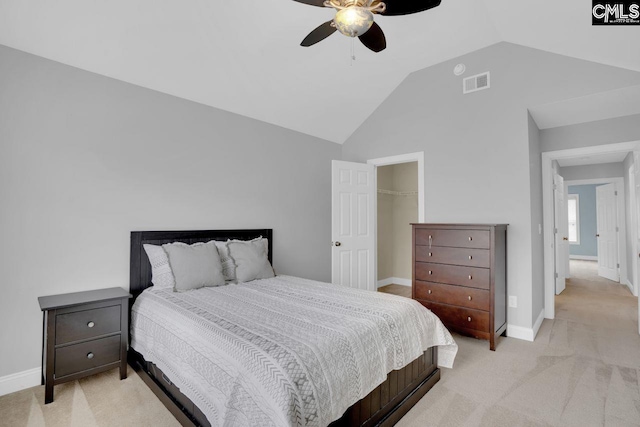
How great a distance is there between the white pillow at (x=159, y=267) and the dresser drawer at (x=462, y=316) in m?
2.63

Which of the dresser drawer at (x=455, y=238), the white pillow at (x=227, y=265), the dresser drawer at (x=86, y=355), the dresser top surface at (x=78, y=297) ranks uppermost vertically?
the dresser drawer at (x=455, y=238)

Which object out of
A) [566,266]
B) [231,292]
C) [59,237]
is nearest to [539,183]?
[566,266]

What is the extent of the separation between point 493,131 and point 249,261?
9.89 ft

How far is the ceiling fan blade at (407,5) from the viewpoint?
1.92m

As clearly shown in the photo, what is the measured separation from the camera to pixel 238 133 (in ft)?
11.9

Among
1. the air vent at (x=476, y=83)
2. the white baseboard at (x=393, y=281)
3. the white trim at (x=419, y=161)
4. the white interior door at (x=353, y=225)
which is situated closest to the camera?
the air vent at (x=476, y=83)

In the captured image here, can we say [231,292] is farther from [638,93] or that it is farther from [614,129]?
[614,129]

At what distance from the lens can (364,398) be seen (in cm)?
169

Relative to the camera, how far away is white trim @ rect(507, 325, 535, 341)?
3.18 metres

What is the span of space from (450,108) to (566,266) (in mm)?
4519

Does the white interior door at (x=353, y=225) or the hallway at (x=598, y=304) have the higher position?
the white interior door at (x=353, y=225)

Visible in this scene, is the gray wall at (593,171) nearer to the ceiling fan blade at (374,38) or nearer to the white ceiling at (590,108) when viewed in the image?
the white ceiling at (590,108)

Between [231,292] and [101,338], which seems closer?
[101,338]

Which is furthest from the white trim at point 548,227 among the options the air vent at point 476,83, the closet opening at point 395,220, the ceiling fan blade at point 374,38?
the ceiling fan blade at point 374,38
